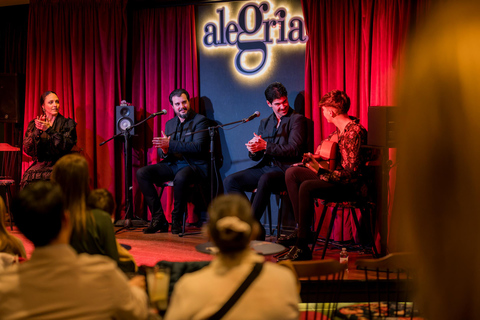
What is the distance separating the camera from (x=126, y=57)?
5.86 metres

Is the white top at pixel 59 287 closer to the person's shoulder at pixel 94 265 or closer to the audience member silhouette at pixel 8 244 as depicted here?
the person's shoulder at pixel 94 265

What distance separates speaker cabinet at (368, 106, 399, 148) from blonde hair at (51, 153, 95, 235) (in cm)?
235

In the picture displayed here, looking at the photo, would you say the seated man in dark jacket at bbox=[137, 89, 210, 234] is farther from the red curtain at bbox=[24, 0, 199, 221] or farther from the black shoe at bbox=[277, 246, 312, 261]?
the black shoe at bbox=[277, 246, 312, 261]

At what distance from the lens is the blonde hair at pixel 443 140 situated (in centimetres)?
65

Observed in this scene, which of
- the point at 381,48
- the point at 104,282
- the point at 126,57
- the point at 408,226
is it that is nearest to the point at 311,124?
the point at 381,48

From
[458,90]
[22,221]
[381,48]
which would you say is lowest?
[22,221]

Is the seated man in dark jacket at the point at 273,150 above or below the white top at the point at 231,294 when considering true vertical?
above

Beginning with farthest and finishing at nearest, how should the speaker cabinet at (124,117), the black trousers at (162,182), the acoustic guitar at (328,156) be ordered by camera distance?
the speaker cabinet at (124,117) → the black trousers at (162,182) → the acoustic guitar at (328,156)

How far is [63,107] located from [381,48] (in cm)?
386

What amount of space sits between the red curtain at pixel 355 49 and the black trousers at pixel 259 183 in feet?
2.19

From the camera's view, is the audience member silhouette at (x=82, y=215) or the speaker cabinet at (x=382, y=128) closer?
the audience member silhouette at (x=82, y=215)

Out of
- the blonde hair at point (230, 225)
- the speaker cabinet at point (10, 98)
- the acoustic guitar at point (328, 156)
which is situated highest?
the speaker cabinet at point (10, 98)

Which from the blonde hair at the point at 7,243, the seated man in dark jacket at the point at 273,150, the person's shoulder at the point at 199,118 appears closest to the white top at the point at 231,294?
the blonde hair at the point at 7,243

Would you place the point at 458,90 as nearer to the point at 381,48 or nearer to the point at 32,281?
the point at 32,281
